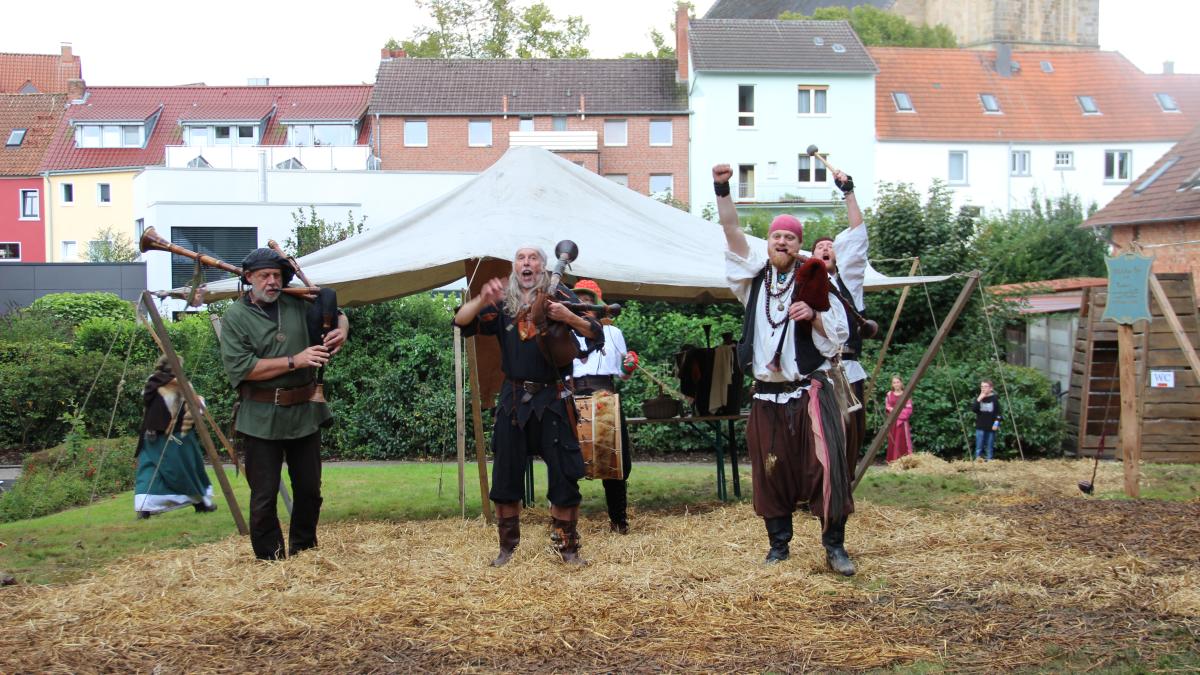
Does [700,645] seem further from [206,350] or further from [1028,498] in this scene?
[206,350]

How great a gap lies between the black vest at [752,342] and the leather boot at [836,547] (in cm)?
81

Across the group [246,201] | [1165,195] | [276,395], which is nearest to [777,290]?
[276,395]

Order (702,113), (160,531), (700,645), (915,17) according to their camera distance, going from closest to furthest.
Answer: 1. (700,645)
2. (160,531)
3. (702,113)
4. (915,17)

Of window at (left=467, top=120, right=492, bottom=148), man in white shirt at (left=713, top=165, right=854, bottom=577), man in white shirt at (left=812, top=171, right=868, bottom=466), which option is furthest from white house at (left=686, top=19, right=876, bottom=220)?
man in white shirt at (left=713, top=165, right=854, bottom=577)

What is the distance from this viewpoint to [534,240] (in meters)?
7.30

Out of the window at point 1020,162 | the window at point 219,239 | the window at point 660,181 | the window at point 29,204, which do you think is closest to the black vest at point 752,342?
the window at point 219,239

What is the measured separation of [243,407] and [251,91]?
144 feet

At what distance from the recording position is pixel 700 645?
4.76 metres

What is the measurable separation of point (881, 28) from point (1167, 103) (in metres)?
15.2

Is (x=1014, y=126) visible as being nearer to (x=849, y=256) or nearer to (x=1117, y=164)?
(x=1117, y=164)

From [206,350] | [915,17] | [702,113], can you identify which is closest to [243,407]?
[206,350]

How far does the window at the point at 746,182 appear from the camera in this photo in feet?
135

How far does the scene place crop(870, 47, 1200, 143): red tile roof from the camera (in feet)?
141

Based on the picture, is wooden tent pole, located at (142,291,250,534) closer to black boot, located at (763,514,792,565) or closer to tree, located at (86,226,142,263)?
black boot, located at (763,514,792,565)
